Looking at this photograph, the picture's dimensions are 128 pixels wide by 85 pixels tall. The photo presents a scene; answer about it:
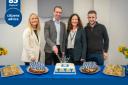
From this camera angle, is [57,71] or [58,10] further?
[58,10]

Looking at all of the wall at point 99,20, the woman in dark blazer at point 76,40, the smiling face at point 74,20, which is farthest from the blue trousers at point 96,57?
the wall at point 99,20

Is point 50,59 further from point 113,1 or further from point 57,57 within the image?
point 113,1

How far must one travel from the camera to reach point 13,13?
4473 mm

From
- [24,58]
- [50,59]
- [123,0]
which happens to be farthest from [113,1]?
[24,58]

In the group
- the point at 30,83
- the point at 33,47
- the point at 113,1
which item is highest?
the point at 113,1

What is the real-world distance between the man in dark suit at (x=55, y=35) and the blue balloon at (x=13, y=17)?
2.29ft

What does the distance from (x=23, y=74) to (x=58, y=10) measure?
4.25 ft

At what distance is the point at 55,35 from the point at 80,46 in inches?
15.6

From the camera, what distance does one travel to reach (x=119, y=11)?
452cm

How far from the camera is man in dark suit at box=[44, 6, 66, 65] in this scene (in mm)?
3918

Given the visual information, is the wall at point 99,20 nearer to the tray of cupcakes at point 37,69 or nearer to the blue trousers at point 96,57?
the blue trousers at point 96,57

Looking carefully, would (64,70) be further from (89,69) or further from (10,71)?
(10,71)

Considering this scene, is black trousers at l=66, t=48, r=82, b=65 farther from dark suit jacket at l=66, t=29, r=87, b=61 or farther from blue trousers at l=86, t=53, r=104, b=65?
blue trousers at l=86, t=53, r=104, b=65

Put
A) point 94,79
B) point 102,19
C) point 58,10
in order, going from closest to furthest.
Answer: point 94,79 → point 58,10 → point 102,19
